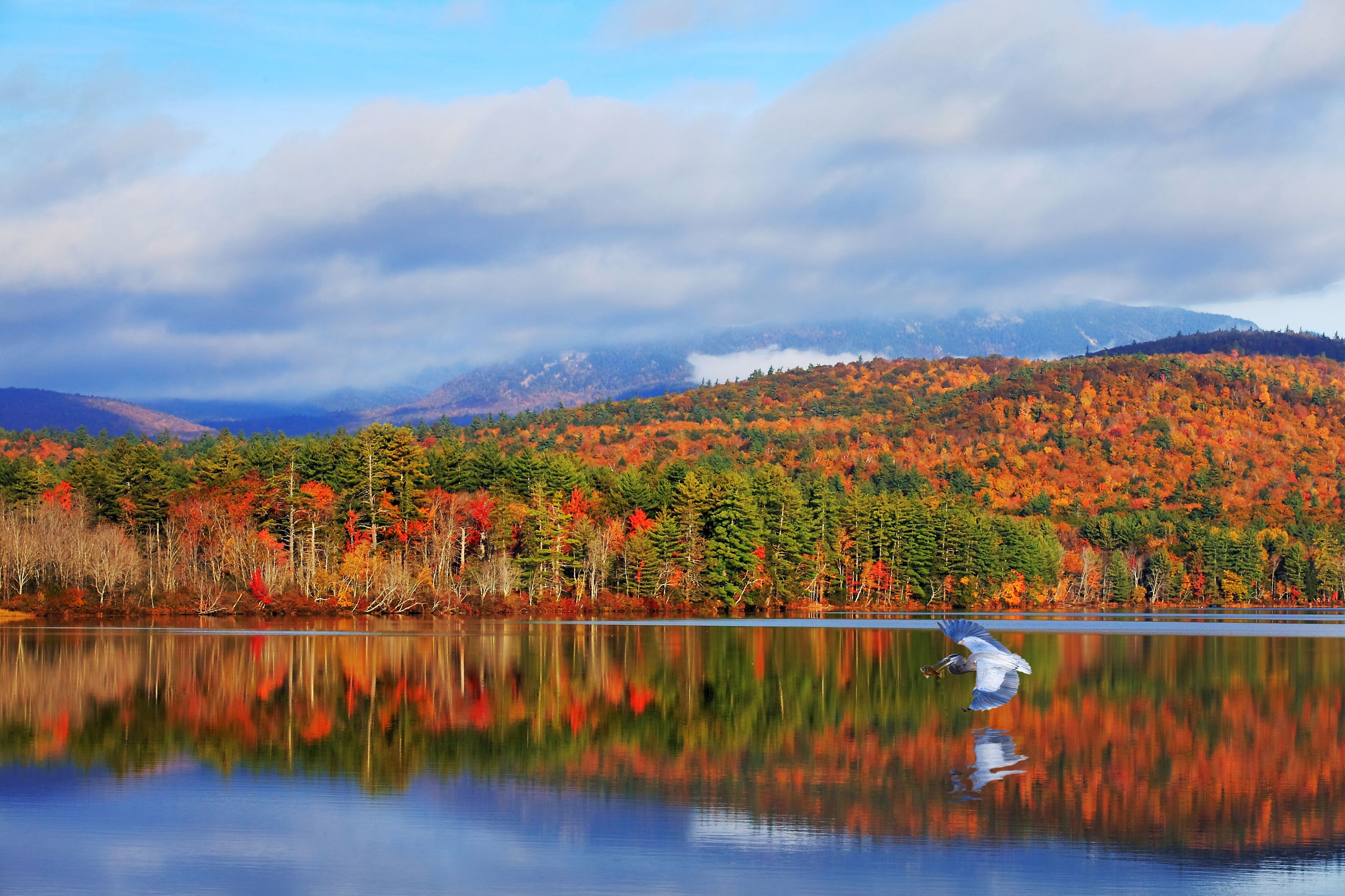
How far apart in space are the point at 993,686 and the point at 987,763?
4.72 feet

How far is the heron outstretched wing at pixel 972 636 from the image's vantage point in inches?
960

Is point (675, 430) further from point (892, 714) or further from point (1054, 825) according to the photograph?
point (1054, 825)

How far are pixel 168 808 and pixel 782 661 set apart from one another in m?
27.5

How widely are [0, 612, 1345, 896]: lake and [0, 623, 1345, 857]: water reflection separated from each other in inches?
4.2

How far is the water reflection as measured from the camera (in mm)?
18609

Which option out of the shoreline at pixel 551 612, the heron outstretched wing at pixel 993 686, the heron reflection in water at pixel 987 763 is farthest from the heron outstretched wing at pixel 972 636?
the shoreline at pixel 551 612

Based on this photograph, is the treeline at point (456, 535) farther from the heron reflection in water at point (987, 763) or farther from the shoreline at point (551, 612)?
the heron reflection in water at point (987, 763)

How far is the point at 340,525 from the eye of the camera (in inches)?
3442

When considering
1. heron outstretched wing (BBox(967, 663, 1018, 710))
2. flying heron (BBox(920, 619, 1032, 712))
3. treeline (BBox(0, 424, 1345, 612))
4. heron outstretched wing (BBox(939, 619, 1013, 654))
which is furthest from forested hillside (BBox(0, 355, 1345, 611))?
heron outstretched wing (BBox(967, 663, 1018, 710))

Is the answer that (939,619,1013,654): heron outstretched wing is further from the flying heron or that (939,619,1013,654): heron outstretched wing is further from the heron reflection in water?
the heron reflection in water

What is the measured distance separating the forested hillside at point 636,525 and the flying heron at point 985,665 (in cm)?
5741

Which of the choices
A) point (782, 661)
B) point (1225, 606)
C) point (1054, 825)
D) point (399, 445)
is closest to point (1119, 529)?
point (1225, 606)

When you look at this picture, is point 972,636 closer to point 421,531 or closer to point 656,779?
point 656,779

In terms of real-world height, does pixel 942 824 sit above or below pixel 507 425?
below
